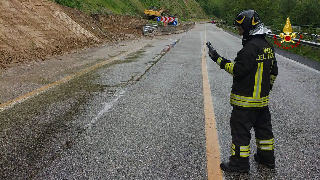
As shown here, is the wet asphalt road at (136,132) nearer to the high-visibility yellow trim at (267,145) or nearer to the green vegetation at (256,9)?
the high-visibility yellow trim at (267,145)

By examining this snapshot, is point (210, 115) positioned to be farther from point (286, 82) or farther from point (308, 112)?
point (286, 82)

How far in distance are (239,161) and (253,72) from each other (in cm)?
96

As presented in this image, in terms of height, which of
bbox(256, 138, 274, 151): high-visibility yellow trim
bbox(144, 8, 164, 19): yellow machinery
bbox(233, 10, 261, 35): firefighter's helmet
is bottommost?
bbox(256, 138, 274, 151): high-visibility yellow trim

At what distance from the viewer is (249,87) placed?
3.13 m

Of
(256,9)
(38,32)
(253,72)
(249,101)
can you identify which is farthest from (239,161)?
(256,9)

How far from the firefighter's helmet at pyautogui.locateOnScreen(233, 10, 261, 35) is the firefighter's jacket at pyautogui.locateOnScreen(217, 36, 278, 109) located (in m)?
0.12

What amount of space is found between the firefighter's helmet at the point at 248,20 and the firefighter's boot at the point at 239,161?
1251 mm

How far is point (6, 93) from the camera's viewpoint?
21.3 feet

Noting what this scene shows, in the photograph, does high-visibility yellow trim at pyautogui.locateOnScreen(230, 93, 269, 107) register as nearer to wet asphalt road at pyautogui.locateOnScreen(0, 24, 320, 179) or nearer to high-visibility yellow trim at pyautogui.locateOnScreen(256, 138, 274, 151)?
high-visibility yellow trim at pyautogui.locateOnScreen(256, 138, 274, 151)

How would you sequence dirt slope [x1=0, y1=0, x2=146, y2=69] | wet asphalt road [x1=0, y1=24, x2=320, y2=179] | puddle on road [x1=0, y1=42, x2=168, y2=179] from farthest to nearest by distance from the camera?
1. dirt slope [x1=0, y1=0, x2=146, y2=69]
2. puddle on road [x1=0, y1=42, x2=168, y2=179]
3. wet asphalt road [x1=0, y1=24, x2=320, y2=179]

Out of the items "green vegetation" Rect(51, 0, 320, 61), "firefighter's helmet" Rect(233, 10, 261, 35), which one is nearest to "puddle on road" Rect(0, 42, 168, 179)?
"firefighter's helmet" Rect(233, 10, 261, 35)

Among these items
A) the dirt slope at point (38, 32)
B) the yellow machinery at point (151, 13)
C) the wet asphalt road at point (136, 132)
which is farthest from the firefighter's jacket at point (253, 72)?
the yellow machinery at point (151, 13)

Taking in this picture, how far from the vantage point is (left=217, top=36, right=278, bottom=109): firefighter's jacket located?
3031 millimetres

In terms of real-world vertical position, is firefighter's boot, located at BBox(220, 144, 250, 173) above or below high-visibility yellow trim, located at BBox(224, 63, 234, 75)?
below
